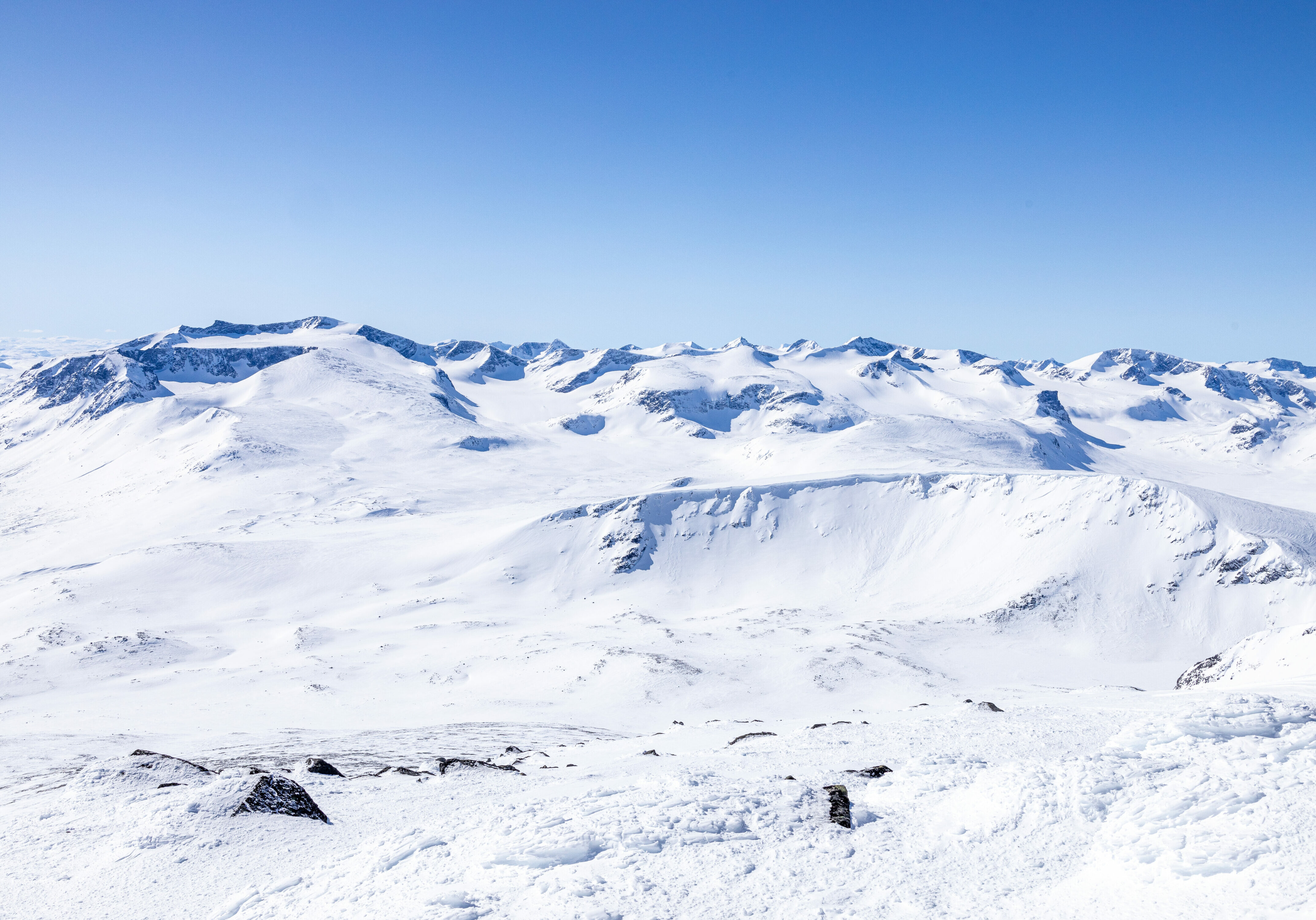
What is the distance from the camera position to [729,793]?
41.8 ft

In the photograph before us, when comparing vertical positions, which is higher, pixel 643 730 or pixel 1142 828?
pixel 1142 828

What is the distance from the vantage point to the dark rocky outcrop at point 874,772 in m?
14.7

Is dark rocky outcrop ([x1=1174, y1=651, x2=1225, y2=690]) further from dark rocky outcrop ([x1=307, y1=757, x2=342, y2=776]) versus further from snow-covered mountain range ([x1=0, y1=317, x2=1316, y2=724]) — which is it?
dark rocky outcrop ([x1=307, y1=757, x2=342, y2=776])

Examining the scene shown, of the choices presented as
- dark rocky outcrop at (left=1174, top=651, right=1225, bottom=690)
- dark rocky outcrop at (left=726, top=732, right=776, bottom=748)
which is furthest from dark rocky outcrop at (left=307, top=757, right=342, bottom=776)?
dark rocky outcrop at (left=1174, top=651, right=1225, bottom=690)

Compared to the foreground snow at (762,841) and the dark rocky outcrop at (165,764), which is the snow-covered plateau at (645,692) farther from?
the dark rocky outcrop at (165,764)

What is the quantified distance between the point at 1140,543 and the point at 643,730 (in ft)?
202

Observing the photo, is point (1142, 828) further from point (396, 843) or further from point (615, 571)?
point (615, 571)

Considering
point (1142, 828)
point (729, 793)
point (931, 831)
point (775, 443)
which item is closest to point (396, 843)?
point (729, 793)

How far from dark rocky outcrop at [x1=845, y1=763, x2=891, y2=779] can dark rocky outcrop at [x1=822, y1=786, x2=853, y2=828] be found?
1240 mm

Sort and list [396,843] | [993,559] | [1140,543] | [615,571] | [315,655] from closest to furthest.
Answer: [396,843]
[315,655]
[1140,543]
[993,559]
[615,571]

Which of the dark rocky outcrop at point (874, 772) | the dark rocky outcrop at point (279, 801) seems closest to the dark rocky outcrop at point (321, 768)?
the dark rocky outcrop at point (279, 801)

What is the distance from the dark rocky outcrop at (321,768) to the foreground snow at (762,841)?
9.13 feet

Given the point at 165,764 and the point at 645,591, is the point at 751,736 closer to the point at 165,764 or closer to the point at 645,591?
the point at 165,764

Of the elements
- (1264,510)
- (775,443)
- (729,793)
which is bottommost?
(775,443)
